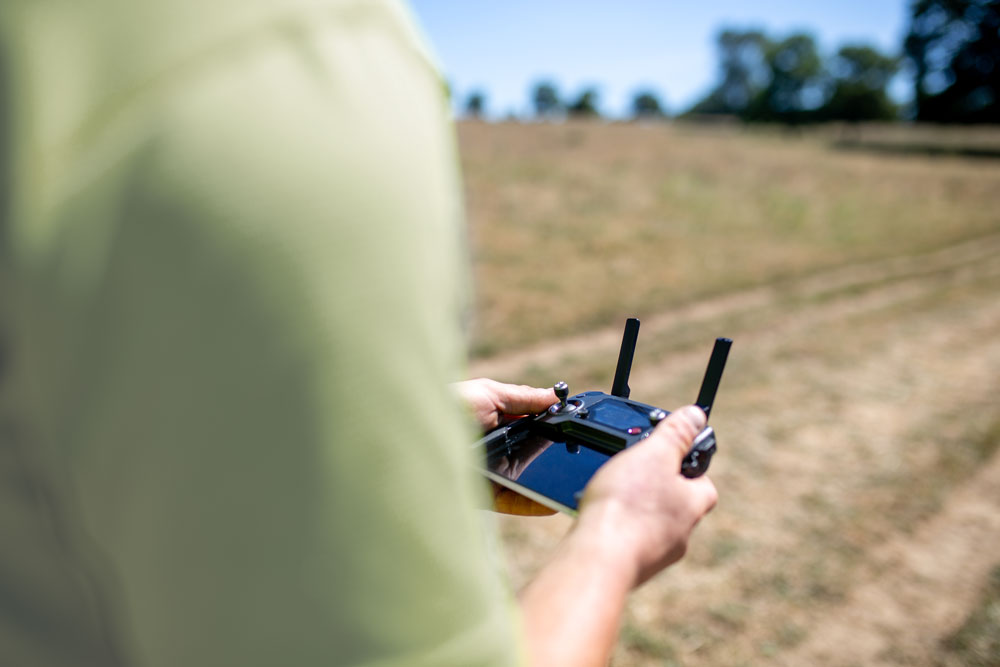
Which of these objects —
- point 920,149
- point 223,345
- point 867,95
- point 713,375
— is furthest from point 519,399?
point 867,95

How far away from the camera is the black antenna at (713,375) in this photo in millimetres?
1201

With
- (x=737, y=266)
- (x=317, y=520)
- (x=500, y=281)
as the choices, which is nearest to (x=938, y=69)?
(x=737, y=266)

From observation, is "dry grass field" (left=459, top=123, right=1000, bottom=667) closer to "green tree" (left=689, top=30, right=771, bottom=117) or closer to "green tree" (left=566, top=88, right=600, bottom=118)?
"green tree" (left=566, top=88, right=600, bottom=118)

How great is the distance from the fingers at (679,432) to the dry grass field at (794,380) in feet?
8.19

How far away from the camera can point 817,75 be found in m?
70.0

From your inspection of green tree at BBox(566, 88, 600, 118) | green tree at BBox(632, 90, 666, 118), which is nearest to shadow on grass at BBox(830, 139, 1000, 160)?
green tree at BBox(566, 88, 600, 118)

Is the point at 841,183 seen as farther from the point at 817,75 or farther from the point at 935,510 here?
the point at 817,75

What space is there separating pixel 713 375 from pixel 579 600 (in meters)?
0.65

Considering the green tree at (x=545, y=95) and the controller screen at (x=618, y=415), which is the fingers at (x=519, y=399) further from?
the green tree at (x=545, y=95)

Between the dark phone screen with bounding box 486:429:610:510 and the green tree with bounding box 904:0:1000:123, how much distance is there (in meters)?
49.9

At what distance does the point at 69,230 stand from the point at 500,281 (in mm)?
8980

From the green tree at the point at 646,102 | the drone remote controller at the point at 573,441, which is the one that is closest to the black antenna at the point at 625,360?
the drone remote controller at the point at 573,441

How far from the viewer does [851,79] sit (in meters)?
70.9

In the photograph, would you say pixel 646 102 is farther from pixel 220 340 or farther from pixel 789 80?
pixel 220 340
